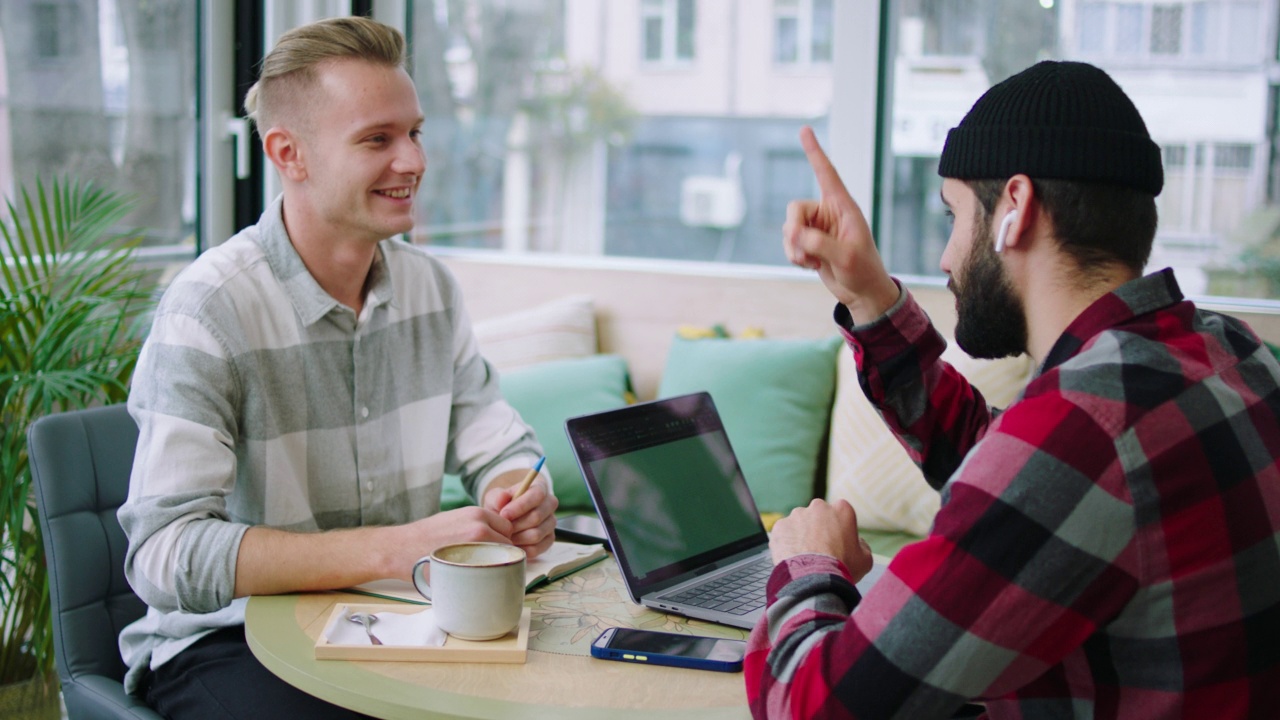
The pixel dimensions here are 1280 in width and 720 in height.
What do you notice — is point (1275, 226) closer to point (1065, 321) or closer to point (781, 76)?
point (781, 76)

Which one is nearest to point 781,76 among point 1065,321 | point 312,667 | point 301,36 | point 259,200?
point 259,200

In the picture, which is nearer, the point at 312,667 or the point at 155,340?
the point at 312,667

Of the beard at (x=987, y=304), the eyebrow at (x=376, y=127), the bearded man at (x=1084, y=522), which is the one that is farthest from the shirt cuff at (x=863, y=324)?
the eyebrow at (x=376, y=127)

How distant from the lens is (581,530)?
1713 mm

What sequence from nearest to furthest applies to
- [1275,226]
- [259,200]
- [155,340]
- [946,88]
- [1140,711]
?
[1140,711], [155,340], [1275,226], [946,88], [259,200]

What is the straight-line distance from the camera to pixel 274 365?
1604mm

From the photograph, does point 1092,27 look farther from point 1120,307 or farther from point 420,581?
point 420,581

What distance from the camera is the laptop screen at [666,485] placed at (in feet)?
4.59

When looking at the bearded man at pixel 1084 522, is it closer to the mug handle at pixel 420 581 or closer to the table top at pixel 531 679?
the table top at pixel 531 679

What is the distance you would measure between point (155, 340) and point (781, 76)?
2.25 metres

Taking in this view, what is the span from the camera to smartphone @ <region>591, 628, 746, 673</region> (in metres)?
1.16

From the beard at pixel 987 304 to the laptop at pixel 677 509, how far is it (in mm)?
401

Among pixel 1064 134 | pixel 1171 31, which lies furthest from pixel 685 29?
pixel 1064 134

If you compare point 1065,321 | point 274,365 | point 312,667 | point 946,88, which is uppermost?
point 946,88
